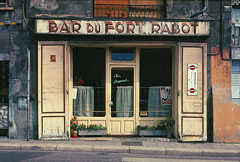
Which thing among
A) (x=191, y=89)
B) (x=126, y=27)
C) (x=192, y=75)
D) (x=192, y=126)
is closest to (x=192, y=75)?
(x=192, y=75)

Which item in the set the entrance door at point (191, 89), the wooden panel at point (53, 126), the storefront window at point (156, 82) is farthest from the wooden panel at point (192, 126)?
the wooden panel at point (53, 126)

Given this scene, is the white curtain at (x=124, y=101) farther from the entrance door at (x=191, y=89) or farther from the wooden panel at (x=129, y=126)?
the entrance door at (x=191, y=89)

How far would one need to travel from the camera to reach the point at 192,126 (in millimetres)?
8508

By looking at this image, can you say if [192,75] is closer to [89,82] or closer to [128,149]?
[128,149]

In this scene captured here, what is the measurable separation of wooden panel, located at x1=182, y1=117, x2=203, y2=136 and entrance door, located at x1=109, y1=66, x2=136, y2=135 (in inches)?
67.1

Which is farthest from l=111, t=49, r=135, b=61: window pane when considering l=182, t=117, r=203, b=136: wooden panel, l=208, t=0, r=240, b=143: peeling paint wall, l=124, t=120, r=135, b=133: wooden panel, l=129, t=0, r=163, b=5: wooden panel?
l=182, t=117, r=203, b=136: wooden panel

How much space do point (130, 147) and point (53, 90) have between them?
3028 millimetres

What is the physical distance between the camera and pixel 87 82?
9.06 meters

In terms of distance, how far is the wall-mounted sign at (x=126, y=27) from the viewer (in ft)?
27.0

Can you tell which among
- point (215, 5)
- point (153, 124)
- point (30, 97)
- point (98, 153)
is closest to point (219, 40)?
point (215, 5)

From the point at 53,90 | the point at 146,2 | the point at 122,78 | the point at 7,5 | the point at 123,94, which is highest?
the point at 146,2

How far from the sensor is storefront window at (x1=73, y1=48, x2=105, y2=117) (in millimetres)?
9023

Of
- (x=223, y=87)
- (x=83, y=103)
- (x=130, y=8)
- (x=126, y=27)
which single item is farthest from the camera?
(x=83, y=103)

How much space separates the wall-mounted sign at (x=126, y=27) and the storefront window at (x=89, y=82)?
36.6 inches
